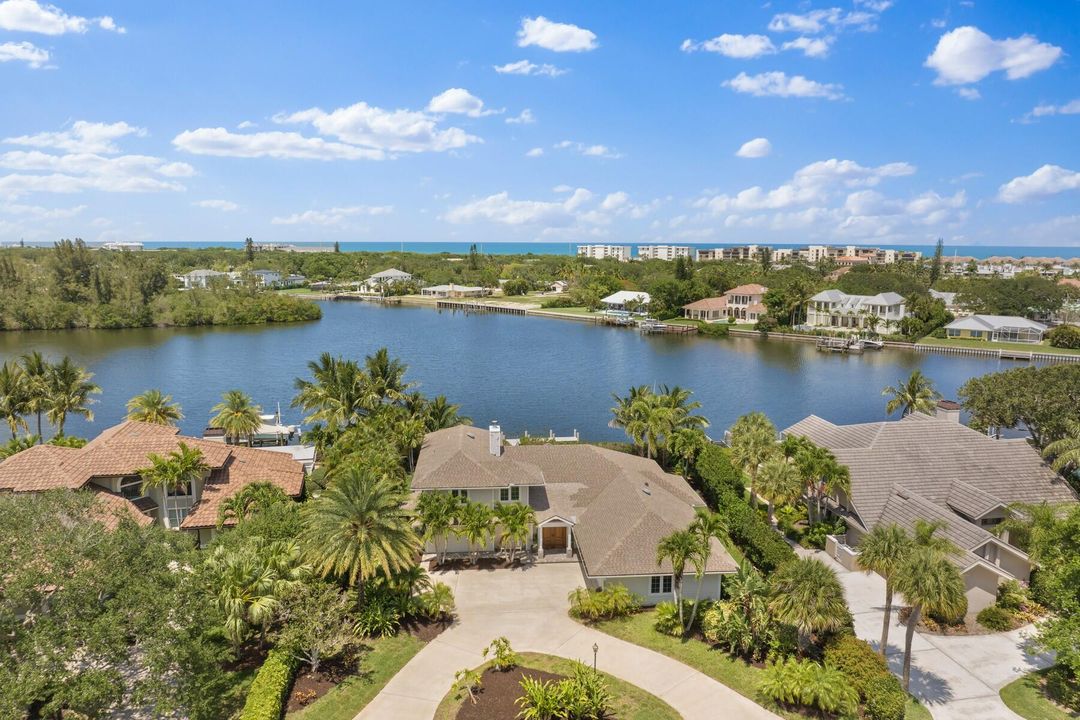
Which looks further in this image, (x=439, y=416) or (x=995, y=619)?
(x=439, y=416)

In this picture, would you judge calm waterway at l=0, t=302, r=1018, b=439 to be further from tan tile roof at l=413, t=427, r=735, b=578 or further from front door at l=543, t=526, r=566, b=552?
front door at l=543, t=526, r=566, b=552

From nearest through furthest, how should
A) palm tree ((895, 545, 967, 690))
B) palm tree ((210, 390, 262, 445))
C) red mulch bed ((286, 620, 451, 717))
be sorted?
palm tree ((895, 545, 967, 690)) → red mulch bed ((286, 620, 451, 717)) → palm tree ((210, 390, 262, 445))

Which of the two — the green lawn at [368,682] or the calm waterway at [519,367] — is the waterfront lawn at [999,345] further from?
the green lawn at [368,682]

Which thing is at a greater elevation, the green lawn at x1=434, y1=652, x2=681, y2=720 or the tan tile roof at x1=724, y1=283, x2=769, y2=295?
the tan tile roof at x1=724, y1=283, x2=769, y2=295

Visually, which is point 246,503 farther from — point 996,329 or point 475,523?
point 996,329

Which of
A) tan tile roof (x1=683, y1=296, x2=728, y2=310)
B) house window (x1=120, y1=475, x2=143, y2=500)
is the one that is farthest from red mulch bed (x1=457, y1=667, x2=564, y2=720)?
tan tile roof (x1=683, y1=296, x2=728, y2=310)

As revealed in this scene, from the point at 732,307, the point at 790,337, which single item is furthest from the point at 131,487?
the point at 732,307

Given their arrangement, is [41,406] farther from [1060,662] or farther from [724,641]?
[1060,662]
